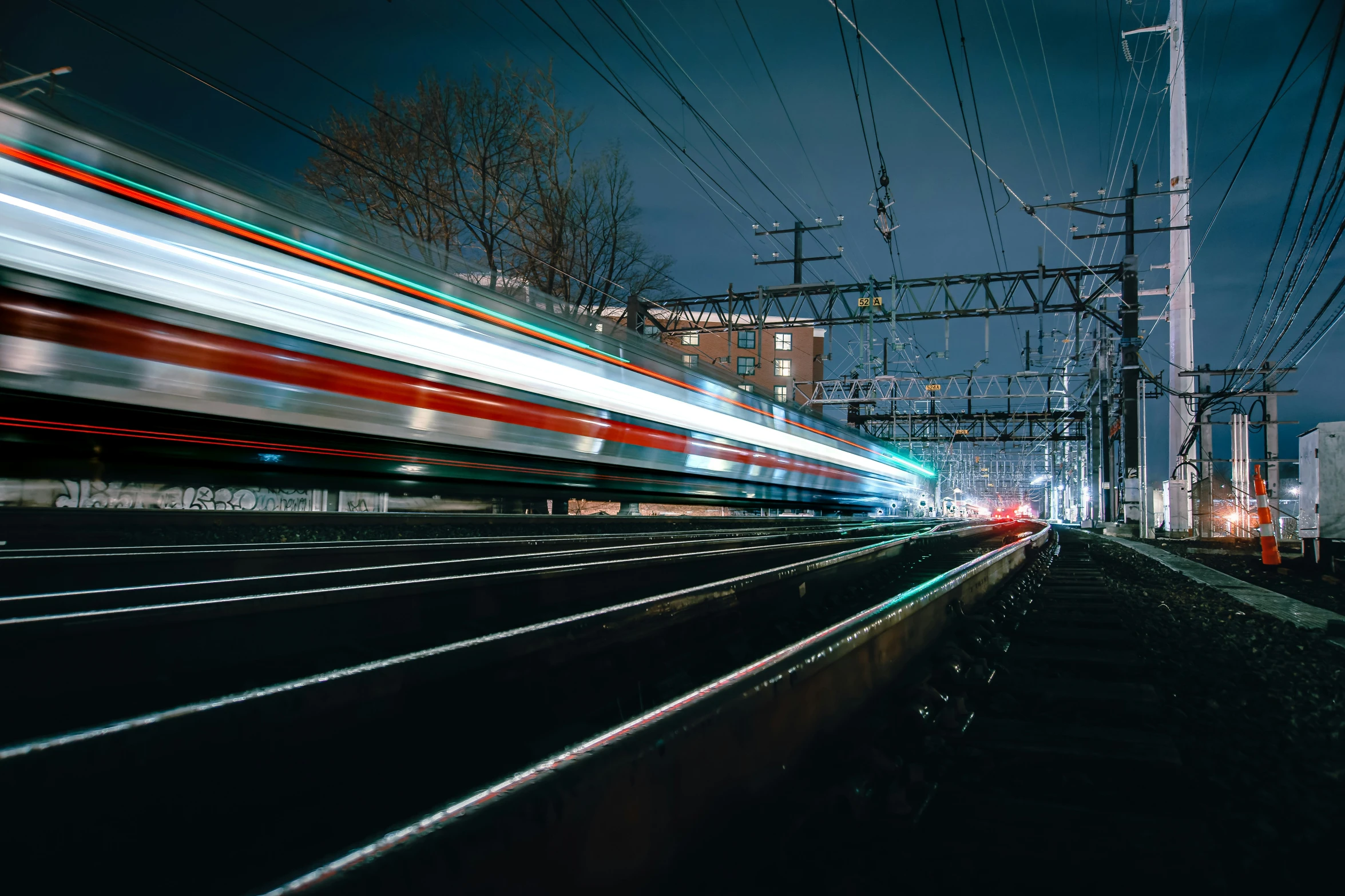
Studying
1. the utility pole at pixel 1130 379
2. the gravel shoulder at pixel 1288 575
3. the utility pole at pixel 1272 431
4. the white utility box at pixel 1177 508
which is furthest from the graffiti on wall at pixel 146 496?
the utility pole at pixel 1272 431

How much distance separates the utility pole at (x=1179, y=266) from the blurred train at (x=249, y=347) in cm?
2616

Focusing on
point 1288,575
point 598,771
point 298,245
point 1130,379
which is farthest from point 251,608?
point 1130,379

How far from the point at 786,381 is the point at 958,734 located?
173ft

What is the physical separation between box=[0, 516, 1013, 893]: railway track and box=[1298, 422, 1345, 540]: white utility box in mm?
7563

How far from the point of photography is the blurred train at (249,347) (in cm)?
426

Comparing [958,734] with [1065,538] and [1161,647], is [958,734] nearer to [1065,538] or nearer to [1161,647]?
[1161,647]

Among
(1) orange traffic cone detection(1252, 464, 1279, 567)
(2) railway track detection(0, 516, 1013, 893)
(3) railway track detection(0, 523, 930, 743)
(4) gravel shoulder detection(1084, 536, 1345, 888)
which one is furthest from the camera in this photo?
(1) orange traffic cone detection(1252, 464, 1279, 567)

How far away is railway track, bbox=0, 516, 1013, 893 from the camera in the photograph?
1.13 meters

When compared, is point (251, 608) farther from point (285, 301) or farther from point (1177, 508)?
point (1177, 508)

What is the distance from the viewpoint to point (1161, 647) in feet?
10.6

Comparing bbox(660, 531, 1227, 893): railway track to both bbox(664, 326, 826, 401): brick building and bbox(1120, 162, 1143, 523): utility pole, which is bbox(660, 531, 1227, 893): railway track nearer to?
bbox(1120, 162, 1143, 523): utility pole

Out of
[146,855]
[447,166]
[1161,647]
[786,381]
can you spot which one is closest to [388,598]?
[146,855]

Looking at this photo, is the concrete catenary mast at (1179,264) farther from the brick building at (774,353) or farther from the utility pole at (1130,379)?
the brick building at (774,353)

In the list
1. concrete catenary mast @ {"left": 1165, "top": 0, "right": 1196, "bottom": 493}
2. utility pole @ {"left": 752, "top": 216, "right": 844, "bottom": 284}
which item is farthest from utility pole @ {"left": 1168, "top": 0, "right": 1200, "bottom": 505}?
utility pole @ {"left": 752, "top": 216, "right": 844, "bottom": 284}
